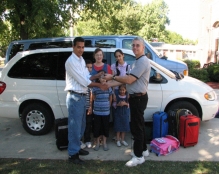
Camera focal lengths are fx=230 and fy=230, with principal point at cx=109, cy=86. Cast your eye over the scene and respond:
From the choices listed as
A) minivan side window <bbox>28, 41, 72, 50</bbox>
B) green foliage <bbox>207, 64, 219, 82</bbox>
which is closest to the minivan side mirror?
minivan side window <bbox>28, 41, 72, 50</bbox>

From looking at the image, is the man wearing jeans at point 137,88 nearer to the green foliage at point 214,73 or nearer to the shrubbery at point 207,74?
the shrubbery at point 207,74

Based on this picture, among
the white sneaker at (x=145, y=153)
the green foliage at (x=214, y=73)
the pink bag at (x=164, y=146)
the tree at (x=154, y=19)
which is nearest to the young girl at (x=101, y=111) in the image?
the white sneaker at (x=145, y=153)

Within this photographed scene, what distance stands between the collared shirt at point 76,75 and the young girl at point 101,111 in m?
0.65

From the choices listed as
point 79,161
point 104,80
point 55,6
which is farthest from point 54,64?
point 55,6

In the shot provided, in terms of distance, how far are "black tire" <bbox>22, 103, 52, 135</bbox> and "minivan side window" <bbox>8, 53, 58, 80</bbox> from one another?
66 cm

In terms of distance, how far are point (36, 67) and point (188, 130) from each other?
338cm

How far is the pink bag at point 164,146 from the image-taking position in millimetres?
4022

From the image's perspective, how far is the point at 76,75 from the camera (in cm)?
344

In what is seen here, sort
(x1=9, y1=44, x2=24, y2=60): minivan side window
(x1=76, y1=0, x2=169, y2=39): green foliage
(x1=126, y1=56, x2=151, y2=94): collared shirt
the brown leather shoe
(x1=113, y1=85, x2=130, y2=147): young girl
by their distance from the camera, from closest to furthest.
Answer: (x1=126, y1=56, x2=151, y2=94): collared shirt
the brown leather shoe
(x1=113, y1=85, x2=130, y2=147): young girl
(x1=9, y1=44, x2=24, y2=60): minivan side window
(x1=76, y1=0, x2=169, y2=39): green foliage

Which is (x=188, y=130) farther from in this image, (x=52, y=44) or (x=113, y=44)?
(x=52, y=44)

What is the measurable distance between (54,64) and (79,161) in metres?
2.20

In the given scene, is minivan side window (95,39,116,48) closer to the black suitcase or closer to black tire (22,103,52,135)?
black tire (22,103,52,135)

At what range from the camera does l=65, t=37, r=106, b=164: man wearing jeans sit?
345 cm

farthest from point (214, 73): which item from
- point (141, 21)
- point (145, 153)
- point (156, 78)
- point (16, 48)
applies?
point (141, 21)
